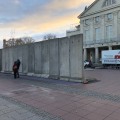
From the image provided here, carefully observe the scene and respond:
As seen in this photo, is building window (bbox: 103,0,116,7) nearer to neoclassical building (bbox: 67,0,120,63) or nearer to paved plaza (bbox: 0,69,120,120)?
neoclassical building (bbox: 67,0,120,63)

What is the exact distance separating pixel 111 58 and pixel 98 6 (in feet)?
88.7

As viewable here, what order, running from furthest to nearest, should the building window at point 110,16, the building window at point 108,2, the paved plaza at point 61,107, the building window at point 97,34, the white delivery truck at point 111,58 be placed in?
the building window at point 97,34, the building window at point 110,16, the building window at point 108,2, the white delivery truck at point 111,58, the paved plaza at point 61,107

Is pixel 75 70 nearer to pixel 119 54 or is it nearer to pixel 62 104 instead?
pixel 62 104

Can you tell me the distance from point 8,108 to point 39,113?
4.28ft

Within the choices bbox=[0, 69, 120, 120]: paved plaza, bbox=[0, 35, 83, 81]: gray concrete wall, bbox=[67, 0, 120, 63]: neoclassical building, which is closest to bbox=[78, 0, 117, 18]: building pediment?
bbox=[67, 0, 120, 63]: neoclassical building

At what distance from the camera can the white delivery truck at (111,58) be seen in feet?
110

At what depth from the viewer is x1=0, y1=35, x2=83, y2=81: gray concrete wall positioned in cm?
1300

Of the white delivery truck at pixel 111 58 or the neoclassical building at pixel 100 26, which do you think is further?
the neoclassical building at pixel 100 26

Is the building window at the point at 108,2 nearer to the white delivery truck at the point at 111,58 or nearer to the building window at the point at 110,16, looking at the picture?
the building window at the point at 110,16

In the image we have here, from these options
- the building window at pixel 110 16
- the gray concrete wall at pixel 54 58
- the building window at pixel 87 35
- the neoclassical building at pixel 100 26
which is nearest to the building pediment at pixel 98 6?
the neoclassical building at pixel 100 26

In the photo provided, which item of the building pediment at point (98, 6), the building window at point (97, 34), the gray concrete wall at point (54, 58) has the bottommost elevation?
the gray concrete wall at point (54, 58)

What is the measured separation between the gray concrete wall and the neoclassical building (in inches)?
1383

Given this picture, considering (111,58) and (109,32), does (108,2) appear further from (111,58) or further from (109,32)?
(111,58)

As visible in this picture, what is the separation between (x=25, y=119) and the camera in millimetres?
5832
